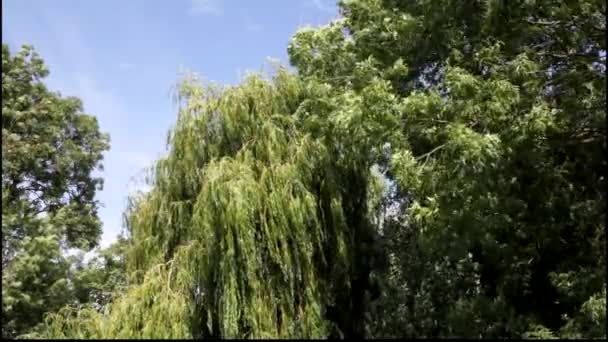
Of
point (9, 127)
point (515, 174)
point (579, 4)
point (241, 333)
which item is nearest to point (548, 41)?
point (579, 4)

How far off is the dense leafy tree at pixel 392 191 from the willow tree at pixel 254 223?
29 millimetres

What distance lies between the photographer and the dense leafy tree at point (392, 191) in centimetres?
833

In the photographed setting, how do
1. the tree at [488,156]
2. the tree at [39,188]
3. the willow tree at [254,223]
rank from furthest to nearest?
the tree at [39,188] → the willow tree at [254,223] → the tree at [488,156]

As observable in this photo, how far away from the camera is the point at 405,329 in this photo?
9.86m

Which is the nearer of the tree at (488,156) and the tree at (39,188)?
the tree at (488,156)

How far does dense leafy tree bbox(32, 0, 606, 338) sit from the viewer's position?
833 centimetres

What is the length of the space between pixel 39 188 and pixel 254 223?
7383 mm

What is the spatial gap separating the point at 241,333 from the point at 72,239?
7.01m

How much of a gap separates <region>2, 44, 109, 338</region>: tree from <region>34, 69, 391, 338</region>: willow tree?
148cm

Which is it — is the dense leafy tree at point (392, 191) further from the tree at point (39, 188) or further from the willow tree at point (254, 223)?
the tree at point (39, 188)

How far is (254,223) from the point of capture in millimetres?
8984

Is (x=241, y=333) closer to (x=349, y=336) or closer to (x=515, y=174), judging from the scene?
(x=349, y=336)

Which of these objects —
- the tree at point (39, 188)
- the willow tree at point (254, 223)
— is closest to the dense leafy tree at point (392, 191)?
the willow tree at point (254, 223)

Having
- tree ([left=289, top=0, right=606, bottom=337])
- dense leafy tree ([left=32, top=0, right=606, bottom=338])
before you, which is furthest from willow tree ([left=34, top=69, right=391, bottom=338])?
tree ([left=289, top=0, right=606, bottom=337])
